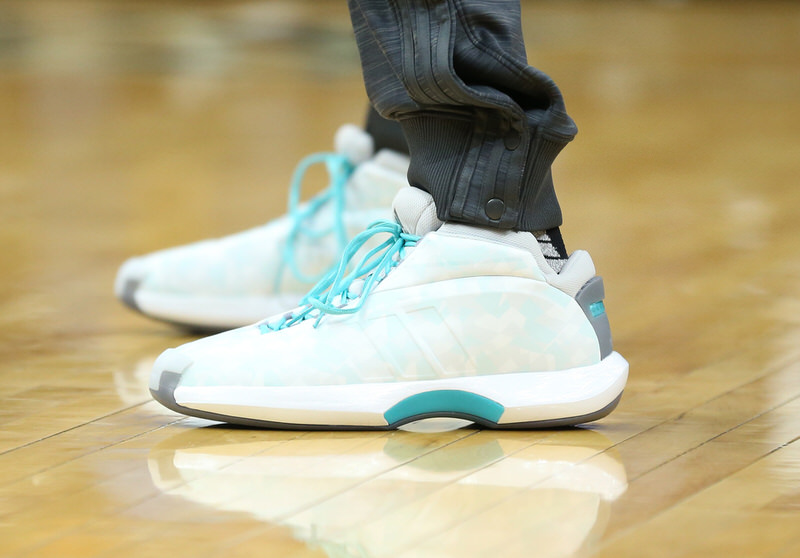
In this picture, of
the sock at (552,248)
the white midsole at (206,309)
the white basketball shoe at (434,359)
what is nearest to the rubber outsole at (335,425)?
the white basketball shoe at (434,359)

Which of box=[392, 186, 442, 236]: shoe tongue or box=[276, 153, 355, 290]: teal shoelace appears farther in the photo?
box=[276, 153, 355, 290]: teal shoelace

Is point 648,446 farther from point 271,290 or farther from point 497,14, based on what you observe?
point 271,290

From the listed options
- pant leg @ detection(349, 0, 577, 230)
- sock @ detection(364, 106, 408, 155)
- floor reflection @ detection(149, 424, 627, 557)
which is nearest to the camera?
floor reflection @ detection(149, 424, 627, 557)

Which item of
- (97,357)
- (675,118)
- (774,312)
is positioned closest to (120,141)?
(675,118)

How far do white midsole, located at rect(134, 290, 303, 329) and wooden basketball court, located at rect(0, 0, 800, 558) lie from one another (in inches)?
1.0

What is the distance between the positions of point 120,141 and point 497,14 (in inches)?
72.1

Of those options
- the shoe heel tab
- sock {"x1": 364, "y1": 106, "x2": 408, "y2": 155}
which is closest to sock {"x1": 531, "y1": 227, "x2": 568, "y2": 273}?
the shoe heel tab

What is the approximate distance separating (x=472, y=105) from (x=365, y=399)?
0.21m

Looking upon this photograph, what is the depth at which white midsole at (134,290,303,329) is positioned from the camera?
1135mm

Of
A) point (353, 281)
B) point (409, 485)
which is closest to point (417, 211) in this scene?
point (353, 281)

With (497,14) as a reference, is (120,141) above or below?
below

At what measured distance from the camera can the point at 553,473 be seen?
27.4 inches

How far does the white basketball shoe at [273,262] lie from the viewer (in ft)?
3.72

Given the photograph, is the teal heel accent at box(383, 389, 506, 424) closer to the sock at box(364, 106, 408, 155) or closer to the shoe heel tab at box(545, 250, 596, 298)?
the shoe heel tab at box(545, 250, 596, 298)
